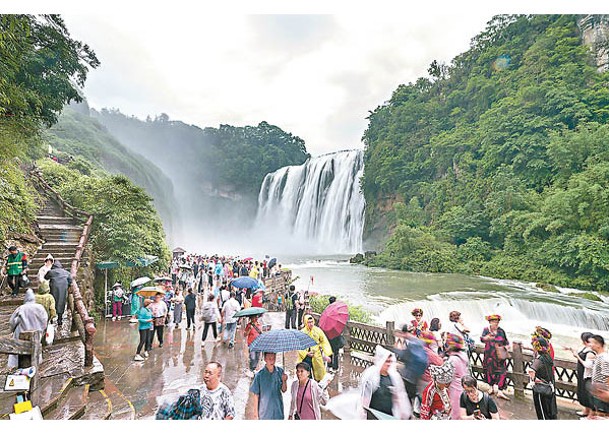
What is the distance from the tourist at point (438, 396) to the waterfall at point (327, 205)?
3059 cm

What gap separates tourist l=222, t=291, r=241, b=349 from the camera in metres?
6.35

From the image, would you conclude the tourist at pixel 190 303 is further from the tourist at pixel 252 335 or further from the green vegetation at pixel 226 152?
the green vegetation at pixel 226 152

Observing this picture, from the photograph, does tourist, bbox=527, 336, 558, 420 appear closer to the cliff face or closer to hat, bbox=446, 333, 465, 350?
hat, bbox=446, 333, 465, 350

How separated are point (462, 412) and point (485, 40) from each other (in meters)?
36.6

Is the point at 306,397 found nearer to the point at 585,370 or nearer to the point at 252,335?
the point at 252,335

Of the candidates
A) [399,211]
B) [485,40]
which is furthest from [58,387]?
[485,40]

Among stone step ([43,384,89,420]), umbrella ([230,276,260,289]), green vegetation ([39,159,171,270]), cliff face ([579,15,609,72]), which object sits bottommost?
stone step ([43,384,89,420])

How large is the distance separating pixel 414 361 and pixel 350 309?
19.6ft

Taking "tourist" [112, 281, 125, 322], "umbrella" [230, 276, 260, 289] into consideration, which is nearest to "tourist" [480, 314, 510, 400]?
"umbrella" [230, 276, 260, 289]

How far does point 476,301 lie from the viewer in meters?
11.6

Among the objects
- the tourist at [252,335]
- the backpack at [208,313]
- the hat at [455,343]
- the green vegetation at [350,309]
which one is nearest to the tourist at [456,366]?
the hat at [455,343]

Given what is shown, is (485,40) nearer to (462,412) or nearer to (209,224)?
(462,412)

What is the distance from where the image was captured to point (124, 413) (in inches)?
154

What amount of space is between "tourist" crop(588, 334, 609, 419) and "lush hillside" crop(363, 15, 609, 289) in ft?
44.6
